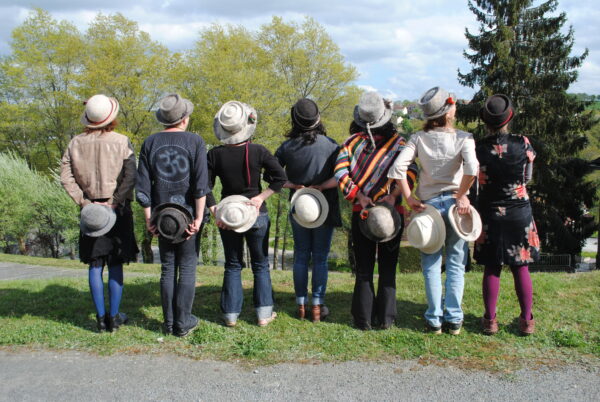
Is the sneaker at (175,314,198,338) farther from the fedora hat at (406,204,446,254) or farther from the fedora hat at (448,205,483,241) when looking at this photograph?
the fedora hat at (448,205,483,241)

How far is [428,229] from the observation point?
4.19 metres

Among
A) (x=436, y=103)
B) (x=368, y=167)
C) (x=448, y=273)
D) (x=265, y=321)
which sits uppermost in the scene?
(x=436, y=103)

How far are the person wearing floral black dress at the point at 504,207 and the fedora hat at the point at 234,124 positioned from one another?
2.13m

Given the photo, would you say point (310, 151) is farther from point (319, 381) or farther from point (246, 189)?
point (319, 381)

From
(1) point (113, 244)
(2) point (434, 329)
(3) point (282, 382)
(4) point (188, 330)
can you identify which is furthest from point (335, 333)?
(1) point (113, 244)

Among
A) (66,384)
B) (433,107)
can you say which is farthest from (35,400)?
(433,107)

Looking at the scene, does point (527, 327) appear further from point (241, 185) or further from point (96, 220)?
point (96, 220)

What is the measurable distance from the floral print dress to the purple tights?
9 centimetres

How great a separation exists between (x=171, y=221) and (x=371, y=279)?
1912mm

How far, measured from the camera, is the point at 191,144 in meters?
4.48

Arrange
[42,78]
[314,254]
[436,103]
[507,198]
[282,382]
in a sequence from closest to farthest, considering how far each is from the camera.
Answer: [282,382] → [436,103] → [507,198] → [314,254] → [42,78]

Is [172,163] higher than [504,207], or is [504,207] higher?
[172,163]

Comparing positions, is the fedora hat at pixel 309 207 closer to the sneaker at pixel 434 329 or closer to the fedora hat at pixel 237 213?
the fedora hat at pixel 237 213

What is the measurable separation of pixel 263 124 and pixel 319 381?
22.7 metres
